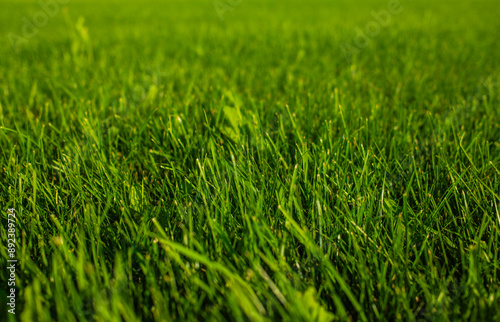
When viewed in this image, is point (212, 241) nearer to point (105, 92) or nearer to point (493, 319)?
point (493, 319)

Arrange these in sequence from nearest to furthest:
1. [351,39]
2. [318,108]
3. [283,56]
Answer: [318,108] → [283,56] → [351,39]

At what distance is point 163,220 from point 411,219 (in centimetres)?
77

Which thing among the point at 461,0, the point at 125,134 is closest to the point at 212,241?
the point at 125,134

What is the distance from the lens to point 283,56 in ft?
10.8

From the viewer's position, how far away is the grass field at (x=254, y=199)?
78cm

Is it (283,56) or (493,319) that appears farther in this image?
(283,56)

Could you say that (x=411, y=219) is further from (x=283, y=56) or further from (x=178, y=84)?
(x=283, y=56)

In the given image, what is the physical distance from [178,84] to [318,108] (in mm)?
1126

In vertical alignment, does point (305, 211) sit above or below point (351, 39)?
below

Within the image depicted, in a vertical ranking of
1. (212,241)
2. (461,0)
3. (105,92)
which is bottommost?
(212,241)

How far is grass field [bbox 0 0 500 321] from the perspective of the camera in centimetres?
78

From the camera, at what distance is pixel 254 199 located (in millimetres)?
1079

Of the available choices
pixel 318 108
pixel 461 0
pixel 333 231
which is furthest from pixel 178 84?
pixel 461 0

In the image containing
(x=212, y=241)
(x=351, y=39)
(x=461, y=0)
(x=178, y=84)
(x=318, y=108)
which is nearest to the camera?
(x=212, y=241)
